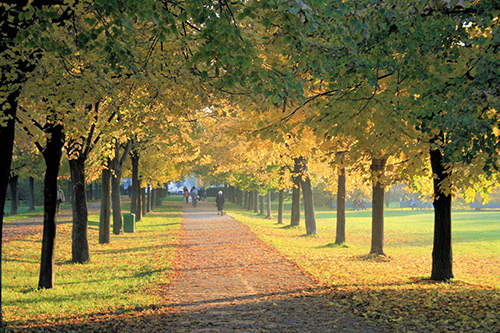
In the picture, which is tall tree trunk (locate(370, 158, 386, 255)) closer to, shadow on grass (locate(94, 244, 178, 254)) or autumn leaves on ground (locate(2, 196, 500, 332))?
autumn leaves on ground (locate(2, 196, 500, 332))

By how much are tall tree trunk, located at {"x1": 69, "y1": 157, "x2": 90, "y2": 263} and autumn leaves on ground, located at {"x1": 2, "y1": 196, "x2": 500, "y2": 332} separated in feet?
1.54

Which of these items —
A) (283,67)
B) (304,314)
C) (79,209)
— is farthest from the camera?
(79,209)

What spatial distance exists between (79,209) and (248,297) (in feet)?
23.2

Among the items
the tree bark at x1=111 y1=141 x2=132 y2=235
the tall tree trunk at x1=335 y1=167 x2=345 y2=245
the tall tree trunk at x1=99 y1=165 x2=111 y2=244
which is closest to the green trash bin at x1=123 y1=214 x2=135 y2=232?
the tree bark at x1=111 y1=141 x2=132 y2=235

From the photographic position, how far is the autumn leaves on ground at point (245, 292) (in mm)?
8625

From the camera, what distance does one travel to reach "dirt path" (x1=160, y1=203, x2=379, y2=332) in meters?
8.34

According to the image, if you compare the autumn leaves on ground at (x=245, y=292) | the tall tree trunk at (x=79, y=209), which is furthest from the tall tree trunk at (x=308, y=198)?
the tall tree trunk at (x=79, y=209)

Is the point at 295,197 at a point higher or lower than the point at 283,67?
lower

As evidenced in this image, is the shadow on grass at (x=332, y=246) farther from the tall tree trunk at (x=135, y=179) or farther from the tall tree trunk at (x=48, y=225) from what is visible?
the tall tree trunk at (x=135, y=179)

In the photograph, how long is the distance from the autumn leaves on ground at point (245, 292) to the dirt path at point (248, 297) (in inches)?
0.8

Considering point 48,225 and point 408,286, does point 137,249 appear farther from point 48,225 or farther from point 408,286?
point 408,286

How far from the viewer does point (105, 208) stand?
2052cm

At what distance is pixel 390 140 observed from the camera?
10039 mm

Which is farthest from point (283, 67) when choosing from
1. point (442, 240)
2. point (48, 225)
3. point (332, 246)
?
point (332, 246)
